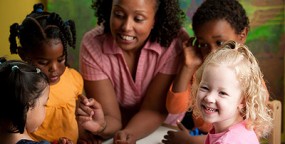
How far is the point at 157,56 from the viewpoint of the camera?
1.56 metres

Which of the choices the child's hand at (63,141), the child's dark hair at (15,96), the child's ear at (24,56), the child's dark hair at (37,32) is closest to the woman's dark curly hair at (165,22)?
the child's dark hair at (37,32)

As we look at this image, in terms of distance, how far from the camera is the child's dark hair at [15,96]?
1047 mm

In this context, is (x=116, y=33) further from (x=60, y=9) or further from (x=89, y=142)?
(x=60, y=9)

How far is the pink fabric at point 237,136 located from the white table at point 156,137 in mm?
294

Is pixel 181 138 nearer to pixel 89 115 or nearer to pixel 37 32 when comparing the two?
pixel 89 115

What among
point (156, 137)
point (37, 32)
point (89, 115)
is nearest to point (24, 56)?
point (37, 32)

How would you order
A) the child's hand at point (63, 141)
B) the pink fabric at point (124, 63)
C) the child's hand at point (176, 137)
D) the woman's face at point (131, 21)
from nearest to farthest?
the child's hand at point (63, 141) < the child's hand at point (176, 137) < the woman's face at point (131, 21) < the pink fabric at point (124, 63)

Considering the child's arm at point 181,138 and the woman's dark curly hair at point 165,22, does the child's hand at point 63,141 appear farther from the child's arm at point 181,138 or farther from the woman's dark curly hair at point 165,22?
the woman's dark curly hair at point 165,22

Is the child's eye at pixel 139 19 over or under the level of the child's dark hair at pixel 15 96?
over

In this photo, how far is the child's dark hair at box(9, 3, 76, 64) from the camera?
1.37 m

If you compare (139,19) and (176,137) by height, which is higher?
(139,19)

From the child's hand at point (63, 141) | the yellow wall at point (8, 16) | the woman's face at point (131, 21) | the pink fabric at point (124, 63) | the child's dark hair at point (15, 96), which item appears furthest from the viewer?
the yellow wall at point (8, 16)

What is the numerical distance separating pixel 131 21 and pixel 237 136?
0.56m

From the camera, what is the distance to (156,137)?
4.68 feet
